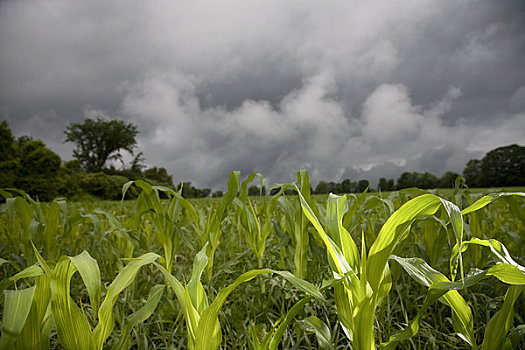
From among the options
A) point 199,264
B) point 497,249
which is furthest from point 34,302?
point 497,249

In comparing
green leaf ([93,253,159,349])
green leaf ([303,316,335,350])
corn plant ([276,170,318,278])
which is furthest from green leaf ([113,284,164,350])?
corn plant ([276,170,318,278])

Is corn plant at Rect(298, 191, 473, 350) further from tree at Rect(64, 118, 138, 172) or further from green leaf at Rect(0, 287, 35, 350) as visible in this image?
tree at Rect(64, 118, 138, 172)

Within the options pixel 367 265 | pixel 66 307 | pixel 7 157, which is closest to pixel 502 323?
pixel 367 265

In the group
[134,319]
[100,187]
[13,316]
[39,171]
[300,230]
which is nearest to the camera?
[13,316]

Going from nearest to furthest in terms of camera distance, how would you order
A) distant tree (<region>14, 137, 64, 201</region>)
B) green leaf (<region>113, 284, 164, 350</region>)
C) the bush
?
green leaf (<region>113, 284, 164, 350</region>), distant tree (<region>14, 137, 64, 201</region>), the bush

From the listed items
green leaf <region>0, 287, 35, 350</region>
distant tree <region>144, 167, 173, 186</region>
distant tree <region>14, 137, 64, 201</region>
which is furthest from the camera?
distant tree <region>144, 167, 173, 186</region>

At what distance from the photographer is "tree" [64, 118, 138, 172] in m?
26.3

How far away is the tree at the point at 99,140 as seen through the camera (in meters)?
26.3

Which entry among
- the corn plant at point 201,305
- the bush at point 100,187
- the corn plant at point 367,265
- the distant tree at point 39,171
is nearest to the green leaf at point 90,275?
the corn plant at point 201,305

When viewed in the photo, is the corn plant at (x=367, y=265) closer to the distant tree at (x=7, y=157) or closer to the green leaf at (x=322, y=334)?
the green leaf at (x=322, y=334)

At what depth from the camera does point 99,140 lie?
27125 mm

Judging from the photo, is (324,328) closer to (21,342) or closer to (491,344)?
(491,344)

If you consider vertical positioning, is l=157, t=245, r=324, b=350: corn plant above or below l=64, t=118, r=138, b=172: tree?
below

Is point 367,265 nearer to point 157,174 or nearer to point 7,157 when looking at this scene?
point 7,157
